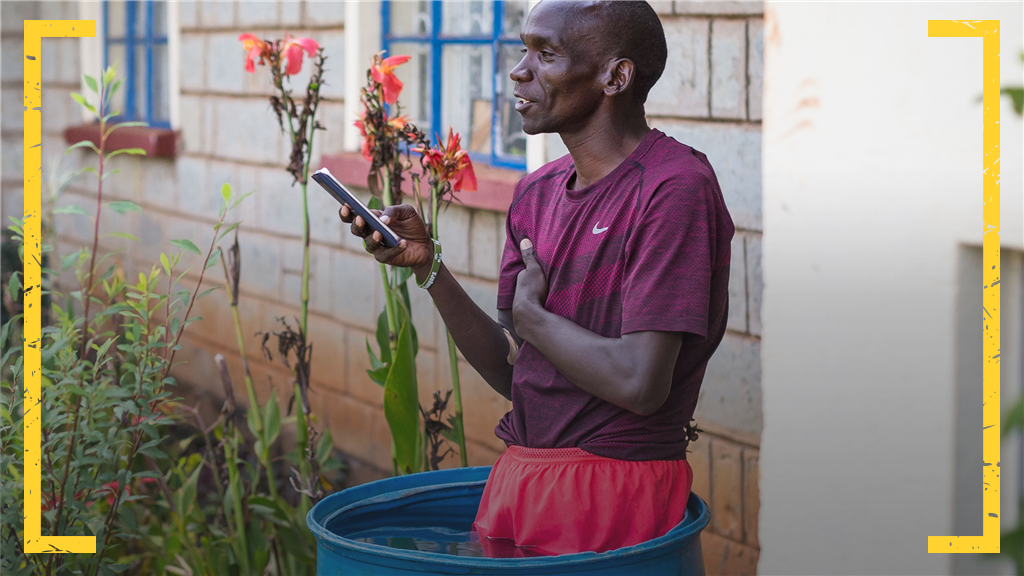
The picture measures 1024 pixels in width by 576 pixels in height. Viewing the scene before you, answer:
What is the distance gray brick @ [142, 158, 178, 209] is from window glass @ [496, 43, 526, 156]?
8.87 ft

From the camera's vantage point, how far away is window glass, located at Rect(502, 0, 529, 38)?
3677 millimetres

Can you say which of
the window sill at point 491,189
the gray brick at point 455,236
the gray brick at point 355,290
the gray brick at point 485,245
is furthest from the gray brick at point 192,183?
the gray brick at point 485,245

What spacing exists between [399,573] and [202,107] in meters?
4.46

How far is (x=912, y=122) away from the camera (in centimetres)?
199

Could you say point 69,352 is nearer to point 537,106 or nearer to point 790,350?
point 537,106

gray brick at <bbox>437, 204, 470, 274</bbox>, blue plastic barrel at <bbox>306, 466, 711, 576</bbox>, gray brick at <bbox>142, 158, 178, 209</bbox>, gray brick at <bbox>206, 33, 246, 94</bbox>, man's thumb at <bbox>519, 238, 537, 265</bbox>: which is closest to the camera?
blue plastic barrel at <bbox>306, 466, 711, 576</bbox>

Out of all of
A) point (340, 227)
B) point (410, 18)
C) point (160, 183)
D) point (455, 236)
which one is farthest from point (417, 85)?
point (160, 183)

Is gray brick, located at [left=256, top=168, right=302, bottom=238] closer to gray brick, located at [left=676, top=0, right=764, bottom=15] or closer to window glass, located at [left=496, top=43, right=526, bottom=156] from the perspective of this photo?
window glass, located at [left=496, top=43, right=526, bottom=156]

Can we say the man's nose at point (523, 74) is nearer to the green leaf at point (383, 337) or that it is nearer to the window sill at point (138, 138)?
the green leaf at point (383, 337)

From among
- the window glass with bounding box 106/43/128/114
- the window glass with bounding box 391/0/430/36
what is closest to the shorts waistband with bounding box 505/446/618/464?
the window glass with bounding box 391/0/430/36

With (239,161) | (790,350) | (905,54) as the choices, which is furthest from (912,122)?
(239,161)

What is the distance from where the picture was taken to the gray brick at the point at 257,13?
15.6 feet

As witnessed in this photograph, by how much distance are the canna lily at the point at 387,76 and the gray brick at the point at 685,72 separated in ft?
2.38

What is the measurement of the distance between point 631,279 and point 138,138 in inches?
202
